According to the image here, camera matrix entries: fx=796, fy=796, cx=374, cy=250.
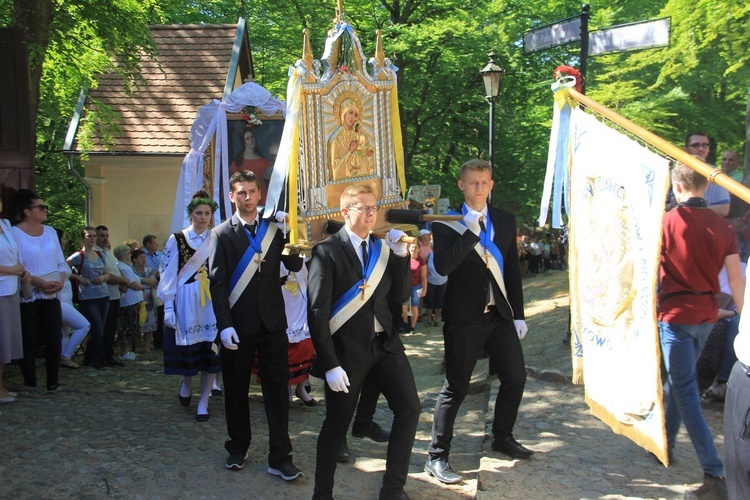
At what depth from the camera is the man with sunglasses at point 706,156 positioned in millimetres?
6262

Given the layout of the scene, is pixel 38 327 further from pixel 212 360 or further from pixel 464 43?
pixel 464 43

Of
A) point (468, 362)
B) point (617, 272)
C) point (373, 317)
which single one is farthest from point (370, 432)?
point (617, 272)

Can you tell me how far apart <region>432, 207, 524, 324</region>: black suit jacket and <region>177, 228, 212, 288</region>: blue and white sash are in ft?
7.66

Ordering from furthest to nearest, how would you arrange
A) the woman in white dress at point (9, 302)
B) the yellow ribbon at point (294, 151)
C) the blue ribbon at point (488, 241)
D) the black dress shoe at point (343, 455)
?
the woman in white dress at point (9, 302)
the yellow ribbon at point (294, 151)
the black dress shoe at point (343, 455)
the blue ribbon at point (488, 241)

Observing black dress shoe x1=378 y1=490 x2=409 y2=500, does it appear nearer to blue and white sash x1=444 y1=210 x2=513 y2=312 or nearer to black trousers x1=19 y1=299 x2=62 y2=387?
blue and white sash x1=444 y1=210 x2=513 y2=312

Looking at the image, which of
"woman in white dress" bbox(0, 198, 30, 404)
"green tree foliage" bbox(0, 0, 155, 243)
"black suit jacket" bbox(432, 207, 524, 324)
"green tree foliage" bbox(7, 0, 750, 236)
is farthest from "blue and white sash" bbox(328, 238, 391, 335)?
"green tree foliage" bbox(7, 0, 750, 236)

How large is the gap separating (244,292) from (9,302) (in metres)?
3.05

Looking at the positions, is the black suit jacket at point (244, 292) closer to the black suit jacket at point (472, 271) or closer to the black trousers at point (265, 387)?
the black trousers at point (265, 387)

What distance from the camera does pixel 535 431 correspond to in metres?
6.09

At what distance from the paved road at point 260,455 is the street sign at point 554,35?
11.7 feet

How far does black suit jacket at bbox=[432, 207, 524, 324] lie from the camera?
16.5 ft

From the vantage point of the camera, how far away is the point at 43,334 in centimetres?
785

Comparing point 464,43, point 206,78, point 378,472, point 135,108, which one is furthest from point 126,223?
point 378,472

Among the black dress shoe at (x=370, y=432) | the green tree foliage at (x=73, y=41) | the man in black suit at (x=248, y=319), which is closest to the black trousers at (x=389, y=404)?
the man in black suit at (x=248, y=319)
